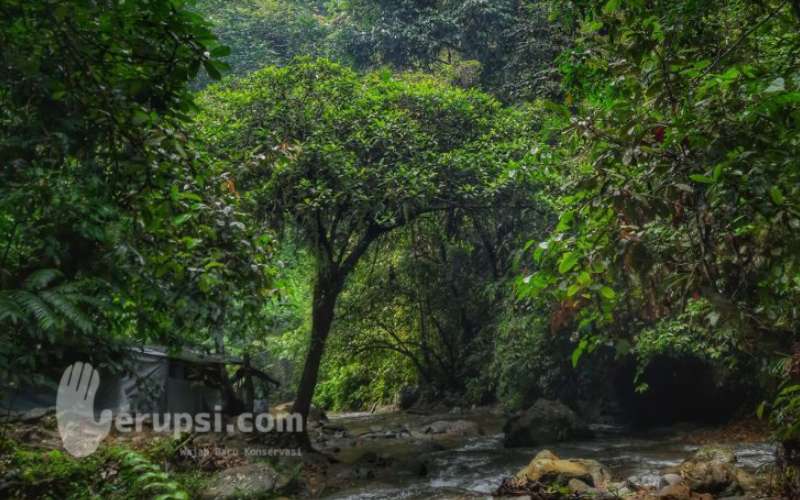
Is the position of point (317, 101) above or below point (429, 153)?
above

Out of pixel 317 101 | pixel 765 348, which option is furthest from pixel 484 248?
pixel 765 348

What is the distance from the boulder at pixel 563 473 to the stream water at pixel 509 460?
66 centimetres

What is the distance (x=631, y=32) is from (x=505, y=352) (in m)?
12.8

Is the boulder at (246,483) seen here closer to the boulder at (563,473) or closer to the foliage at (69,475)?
the foliage at (69,475)

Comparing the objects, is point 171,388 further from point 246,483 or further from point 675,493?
point 675,493

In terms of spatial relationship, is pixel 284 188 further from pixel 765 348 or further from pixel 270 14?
pixel 270 14

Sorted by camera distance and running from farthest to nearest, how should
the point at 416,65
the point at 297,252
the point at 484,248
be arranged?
the point at 416,65
the point at 484,248
the point at 297,252

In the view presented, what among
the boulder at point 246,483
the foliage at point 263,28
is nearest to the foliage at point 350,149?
the boulder at point 246,483

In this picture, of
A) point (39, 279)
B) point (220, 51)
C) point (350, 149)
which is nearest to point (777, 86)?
point (220, 51)

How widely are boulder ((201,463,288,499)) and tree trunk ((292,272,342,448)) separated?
3534 millimetres

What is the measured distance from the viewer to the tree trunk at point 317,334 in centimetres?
1276

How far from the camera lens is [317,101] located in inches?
481

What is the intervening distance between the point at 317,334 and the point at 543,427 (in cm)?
573

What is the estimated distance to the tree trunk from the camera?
12758 mm
